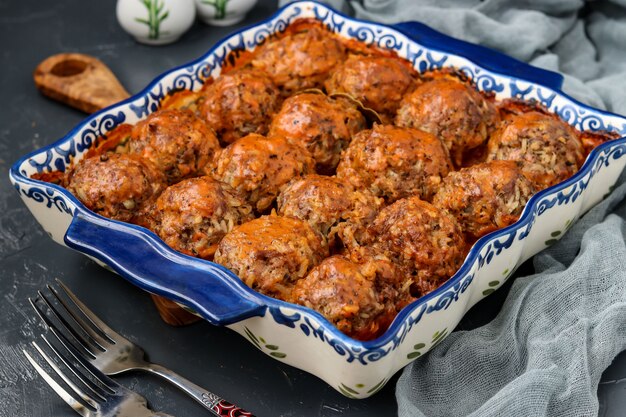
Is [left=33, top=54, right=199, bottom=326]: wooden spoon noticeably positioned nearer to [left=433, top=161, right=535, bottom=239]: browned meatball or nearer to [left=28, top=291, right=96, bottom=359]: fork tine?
[left=28, top=291, right=96, bottom=359]: fork tine

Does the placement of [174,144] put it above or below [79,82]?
above

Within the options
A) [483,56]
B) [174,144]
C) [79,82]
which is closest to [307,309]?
[174,144]

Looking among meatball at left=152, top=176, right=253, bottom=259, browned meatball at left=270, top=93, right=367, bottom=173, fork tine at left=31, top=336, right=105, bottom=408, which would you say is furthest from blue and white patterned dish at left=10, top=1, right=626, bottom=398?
browned meatball at left=270, top=93, right=367, bottom=173

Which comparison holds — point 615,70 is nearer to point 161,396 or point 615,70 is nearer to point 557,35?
point 557,35

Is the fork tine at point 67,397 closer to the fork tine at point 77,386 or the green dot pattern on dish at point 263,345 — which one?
the fork tine at point 77,386

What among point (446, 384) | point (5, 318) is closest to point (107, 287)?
point (5, 318)

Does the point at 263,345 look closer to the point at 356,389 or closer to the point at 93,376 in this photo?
the point at 356,389
